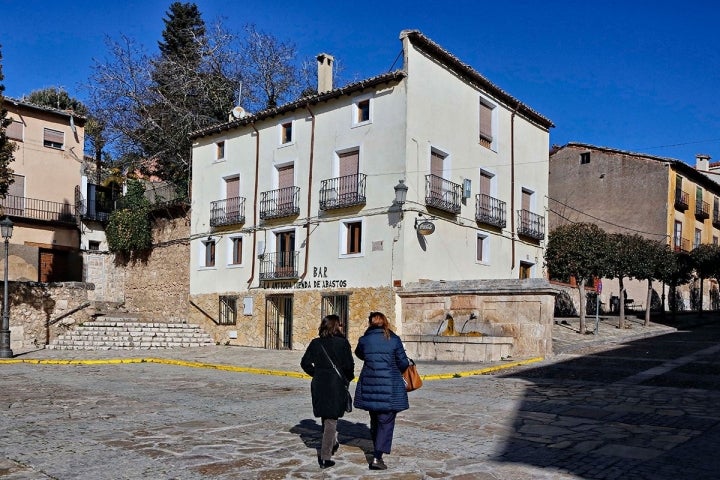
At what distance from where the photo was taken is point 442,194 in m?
21.8

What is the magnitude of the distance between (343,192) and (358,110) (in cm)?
279

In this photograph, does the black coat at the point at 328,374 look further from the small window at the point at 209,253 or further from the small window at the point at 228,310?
the small window at the point at 209,253

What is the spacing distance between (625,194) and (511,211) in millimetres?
15016

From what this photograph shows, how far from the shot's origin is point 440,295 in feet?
62.7

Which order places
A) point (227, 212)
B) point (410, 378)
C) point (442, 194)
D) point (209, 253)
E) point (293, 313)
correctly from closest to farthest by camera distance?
point (410, 378) < point (442, 194) < point (293, 313) < point (227, 212) < point (209, 253)

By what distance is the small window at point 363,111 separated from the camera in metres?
22.2

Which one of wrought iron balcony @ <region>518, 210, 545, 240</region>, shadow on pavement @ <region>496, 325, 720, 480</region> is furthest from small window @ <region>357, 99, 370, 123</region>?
shadow on pavement @ <region>496, 325, 720, 480</region>

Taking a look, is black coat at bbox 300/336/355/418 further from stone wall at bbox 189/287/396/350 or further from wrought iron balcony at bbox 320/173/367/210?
wrought iron balcony at bbox 320/173/367/210

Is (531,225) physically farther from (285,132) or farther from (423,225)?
(285,132)

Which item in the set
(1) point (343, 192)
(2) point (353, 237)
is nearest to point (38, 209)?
(1) point (343, 192)

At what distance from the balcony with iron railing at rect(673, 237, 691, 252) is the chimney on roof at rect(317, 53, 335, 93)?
72.6 ft

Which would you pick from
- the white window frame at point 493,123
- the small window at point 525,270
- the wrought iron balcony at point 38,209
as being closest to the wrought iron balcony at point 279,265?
the white window frame at point 493,123

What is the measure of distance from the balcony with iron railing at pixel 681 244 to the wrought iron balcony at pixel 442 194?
19613 mm

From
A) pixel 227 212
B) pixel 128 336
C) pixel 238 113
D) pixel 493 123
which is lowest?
pixel 128 336
